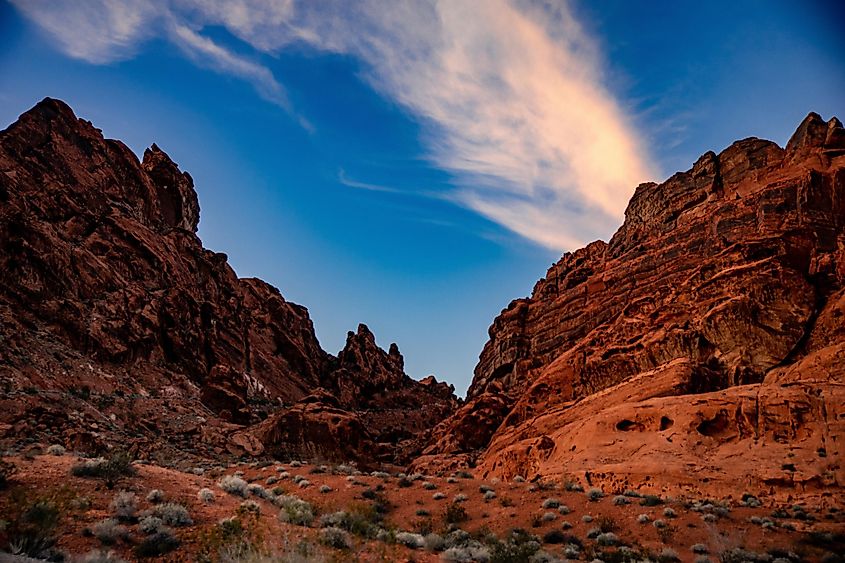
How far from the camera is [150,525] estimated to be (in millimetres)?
10195


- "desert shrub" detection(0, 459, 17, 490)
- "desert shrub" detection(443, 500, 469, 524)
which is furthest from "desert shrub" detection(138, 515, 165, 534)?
"desert shrub" detection(443, 500, 469, 524)

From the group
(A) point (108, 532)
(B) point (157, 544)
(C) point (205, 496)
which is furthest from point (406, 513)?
(A) point (108, 532)

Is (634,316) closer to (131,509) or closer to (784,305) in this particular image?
(784,305)

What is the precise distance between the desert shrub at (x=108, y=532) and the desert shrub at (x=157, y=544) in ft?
1.44

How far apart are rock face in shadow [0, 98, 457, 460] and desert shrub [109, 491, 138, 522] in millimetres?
15645

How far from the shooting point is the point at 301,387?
77688mm

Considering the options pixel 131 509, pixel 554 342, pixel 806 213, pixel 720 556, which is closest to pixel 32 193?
pixel 131 509

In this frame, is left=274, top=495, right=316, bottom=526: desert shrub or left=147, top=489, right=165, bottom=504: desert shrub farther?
left=274, top=495, right=316, bottom=526: desert shrub

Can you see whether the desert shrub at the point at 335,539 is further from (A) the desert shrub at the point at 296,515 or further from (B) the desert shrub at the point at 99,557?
(B) the desert shrub at the point at 99,557

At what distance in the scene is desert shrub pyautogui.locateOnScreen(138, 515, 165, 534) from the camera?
10117 millimetres

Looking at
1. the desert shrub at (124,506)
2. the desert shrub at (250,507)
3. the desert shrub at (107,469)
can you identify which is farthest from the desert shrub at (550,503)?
the desert shrub at (107,469)

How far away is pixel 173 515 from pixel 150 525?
0.83 meters

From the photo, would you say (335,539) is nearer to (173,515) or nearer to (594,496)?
(173,515)

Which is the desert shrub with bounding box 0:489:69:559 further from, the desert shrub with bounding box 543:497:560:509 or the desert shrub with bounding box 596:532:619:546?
the desert shrub with bounding box 543:497:560:509
